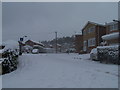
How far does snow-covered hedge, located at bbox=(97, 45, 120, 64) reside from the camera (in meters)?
15.9

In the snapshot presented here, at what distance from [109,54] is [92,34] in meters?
22.3

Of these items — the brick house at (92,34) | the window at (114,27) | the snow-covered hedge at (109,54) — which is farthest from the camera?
the brick house at (92,34)

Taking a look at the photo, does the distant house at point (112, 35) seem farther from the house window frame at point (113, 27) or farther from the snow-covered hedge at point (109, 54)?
the snow-covered hedge at point (109, 54)

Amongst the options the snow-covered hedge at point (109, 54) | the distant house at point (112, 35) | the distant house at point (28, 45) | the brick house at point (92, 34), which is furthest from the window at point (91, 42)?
the distant house at point (28, 45)

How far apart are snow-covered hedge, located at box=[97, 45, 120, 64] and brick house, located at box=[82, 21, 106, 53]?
752 inches

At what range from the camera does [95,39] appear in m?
37.4

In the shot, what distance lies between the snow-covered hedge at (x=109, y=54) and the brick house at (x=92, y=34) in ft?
62.7

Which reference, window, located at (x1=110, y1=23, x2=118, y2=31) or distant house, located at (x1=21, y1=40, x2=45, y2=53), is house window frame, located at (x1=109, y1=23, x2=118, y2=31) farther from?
distant house, located at (x1=21, y1=40, x2=45, y2=53)

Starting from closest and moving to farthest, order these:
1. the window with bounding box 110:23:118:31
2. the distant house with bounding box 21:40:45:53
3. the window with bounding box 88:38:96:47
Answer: the window with bounding box 110:23:118:31 < the window with bounding box 88:38:96:47 < the distant house with bounding box 21:40:45:53

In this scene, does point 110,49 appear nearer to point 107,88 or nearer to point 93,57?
point 93,57

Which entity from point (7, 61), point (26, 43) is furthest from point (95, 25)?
point (26, 43)

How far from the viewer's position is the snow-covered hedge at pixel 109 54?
626 inches

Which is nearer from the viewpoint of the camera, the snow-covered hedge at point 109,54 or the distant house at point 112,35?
the snow-covered hedge at point 109,54

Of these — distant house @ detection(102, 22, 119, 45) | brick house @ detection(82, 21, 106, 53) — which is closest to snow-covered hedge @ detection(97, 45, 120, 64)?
distant house @ detection(102, 22, 119, 45)
